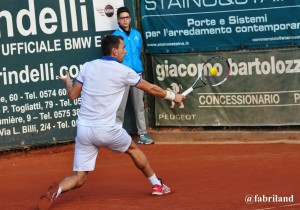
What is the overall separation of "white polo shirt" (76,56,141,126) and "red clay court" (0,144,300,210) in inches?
36.3

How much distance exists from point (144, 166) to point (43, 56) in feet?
15.1

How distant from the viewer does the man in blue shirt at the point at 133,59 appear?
1249cm

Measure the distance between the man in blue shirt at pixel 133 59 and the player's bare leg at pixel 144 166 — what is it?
3.85 metres

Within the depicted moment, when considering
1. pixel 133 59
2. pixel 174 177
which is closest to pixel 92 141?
pixel 174 177

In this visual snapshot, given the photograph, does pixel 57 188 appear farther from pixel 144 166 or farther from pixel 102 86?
pixel 102 86

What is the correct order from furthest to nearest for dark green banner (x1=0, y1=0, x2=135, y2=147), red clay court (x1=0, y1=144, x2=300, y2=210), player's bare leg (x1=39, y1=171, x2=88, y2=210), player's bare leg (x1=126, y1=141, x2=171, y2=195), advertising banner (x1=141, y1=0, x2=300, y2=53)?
dark green banner (x1=0, y1=0, x2=135, y2=147) < advertising banner (x1=141, y1=0, x2=300, y2=53) < player's bare leg (x1=126, y1=141, x2=171, y2=195) < red clay court (x1=0, y1=144, x2=300, y2=210) < player's bare leg (x1=39, y1=171, x2=88, y2=210)

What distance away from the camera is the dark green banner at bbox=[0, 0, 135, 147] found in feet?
41.9

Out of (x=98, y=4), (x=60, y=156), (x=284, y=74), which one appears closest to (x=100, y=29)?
(x=98, y=4)

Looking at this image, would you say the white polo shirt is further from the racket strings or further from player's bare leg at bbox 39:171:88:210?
the racket strings

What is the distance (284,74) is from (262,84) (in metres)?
0.37

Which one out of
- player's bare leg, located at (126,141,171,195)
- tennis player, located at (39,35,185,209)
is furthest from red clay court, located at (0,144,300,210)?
tennis player, located at (39,35,185,209)

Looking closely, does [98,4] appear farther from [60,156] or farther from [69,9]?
[60,156]

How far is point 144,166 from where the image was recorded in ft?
28.7

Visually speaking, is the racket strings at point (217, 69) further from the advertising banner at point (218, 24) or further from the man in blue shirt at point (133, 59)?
the man in blue shirt at point (133, 59)
